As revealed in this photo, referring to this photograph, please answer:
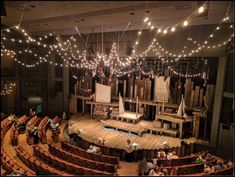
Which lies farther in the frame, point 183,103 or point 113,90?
point 113,90

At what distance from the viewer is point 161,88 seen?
13.4 metres

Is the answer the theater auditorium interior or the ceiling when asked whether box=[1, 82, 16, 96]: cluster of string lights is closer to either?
the theater auditorium interior

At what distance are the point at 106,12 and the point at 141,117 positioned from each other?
25.9ft

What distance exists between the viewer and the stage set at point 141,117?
37.3ft

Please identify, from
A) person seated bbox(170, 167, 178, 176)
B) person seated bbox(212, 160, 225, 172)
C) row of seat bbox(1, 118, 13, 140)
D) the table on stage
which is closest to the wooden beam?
the table on stage

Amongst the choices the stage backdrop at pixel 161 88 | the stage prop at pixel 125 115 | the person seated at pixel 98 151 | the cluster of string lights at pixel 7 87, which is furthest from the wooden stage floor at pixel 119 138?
the cluster of string lights at pixel 7 87

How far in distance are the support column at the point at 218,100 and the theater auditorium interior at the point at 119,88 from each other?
0.05 metres

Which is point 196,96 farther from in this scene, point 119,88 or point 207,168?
point 119,88

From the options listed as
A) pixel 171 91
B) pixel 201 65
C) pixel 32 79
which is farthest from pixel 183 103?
pixel 32 79

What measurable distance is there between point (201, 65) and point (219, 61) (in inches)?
51.3

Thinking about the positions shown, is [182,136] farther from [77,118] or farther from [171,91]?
[77,118]

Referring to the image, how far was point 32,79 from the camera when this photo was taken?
16531 millimetres

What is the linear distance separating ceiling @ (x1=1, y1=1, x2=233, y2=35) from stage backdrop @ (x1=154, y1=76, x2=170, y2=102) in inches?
150

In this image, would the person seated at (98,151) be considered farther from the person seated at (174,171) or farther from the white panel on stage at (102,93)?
the white panel on stage at (102,93)
